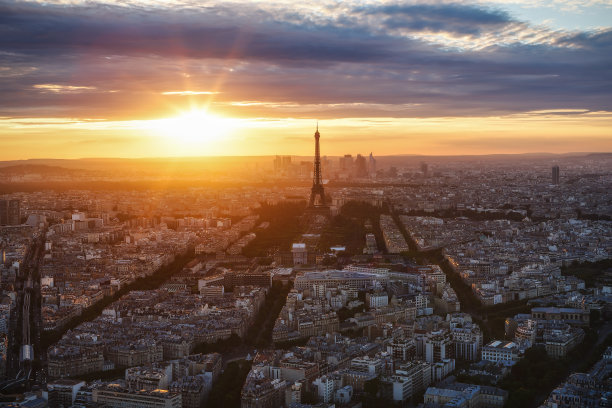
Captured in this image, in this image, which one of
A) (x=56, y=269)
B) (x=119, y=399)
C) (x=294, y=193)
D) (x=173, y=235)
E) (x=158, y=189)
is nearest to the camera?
(x=119, y=399)

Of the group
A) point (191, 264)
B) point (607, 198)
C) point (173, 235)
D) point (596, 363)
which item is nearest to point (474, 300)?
point (596, 363)

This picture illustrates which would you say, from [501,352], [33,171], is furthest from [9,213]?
[33,171]

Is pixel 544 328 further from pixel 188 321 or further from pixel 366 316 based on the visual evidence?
pixel 188 321

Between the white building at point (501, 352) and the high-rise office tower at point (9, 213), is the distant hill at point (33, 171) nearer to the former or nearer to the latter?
the high-rise office tower at point (9, 213)

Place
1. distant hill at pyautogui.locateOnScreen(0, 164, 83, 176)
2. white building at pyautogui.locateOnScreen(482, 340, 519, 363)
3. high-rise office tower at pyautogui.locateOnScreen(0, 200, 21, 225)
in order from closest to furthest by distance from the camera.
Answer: white building at pyautogui.locateOnScreen(482, 340, 519, 363)
high-rise office tower at pyautogui.locateOnScreen(0, 200, 21, 225)
distant hill at pyautogui.locateOnScreen(0, 164, 83, 176)

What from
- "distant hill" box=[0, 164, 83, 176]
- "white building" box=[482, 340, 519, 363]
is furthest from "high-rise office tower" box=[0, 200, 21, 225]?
"distant hill" box=[0, 164, 83, 176]

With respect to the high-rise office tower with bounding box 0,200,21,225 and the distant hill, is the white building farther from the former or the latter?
the distant hill

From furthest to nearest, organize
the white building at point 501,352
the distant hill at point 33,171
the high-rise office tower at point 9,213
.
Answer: the distant hill at point 33,171
the high-rise office tower at point 9,213
the white building at point 501,352

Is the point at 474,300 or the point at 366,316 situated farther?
the point at 474,300

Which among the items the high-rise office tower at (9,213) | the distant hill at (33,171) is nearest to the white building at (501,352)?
the high-rise office tower at (9,213)

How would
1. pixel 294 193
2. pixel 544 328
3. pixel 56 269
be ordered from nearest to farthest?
1. pixel 544 328
2. pixel 56 269
3. pixel 294 193

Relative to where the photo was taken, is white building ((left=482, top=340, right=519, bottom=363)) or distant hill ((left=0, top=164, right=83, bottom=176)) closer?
white building ((left=482, top=340, right=519, bottom=363))
